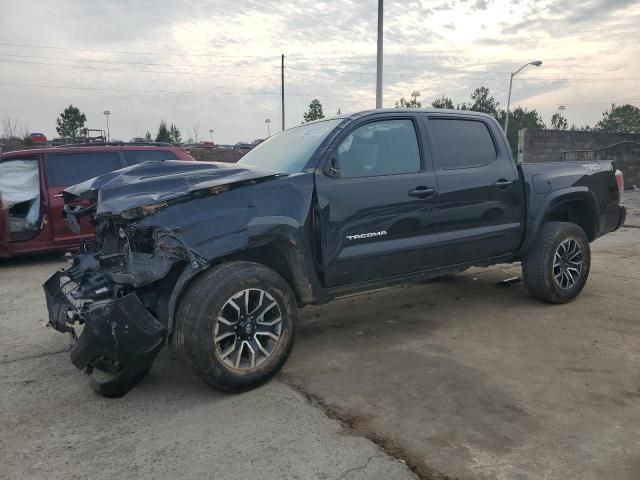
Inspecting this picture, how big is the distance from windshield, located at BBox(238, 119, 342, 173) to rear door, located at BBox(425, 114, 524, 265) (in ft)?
3.25

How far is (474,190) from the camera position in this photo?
4555 millimetres

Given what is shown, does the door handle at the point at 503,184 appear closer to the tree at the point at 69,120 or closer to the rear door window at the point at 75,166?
the rear door window at the point at 75,166

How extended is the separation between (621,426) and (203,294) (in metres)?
2.51

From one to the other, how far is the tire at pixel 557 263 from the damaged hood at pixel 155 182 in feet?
9.16

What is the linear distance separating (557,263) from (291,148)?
285cm

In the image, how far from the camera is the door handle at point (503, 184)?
15.4 feet

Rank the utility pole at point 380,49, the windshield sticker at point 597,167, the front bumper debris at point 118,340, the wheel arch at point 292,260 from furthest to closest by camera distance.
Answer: the utility pole at point 380,49 → the windshield sticker at point 597,167 → the wheel arch at point 292,260 → the front bumper debris at point 118,340

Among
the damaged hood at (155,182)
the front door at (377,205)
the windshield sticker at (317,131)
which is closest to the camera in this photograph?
the damaged hood at (155,182)

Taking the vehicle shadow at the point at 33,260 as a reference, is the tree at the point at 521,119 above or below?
above

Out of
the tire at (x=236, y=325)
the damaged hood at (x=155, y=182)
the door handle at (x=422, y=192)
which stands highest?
the damaged hood at (x=155, y=182)

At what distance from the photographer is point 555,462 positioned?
2.55 m

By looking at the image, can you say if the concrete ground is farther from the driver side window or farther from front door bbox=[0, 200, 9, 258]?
front door bbox=[0, 200, 9, 258]

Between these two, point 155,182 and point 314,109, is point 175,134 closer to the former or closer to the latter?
point 314,109

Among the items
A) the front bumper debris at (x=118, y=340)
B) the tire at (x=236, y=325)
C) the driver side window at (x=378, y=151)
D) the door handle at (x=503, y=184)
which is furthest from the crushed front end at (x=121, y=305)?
the door handle at (x=503, y=184)
